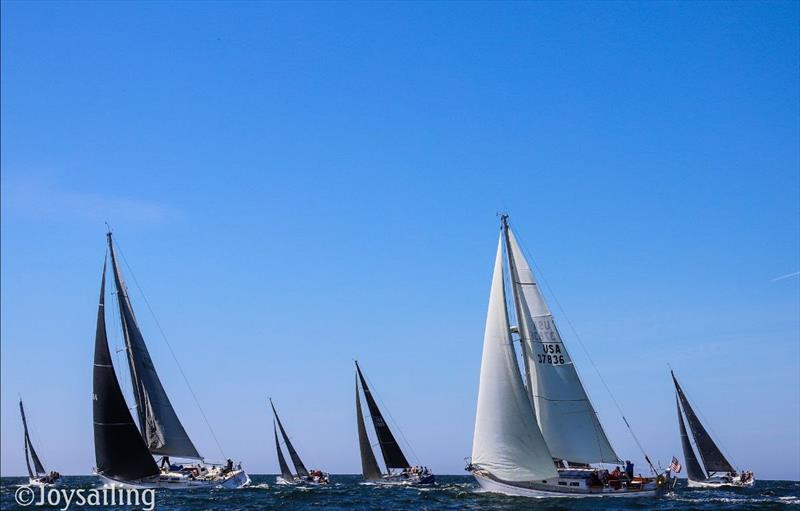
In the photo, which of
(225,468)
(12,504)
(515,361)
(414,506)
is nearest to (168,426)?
(225,468)

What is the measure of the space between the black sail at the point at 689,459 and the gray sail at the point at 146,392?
141 ft

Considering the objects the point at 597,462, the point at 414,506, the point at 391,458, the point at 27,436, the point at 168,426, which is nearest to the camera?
the point at 414,506

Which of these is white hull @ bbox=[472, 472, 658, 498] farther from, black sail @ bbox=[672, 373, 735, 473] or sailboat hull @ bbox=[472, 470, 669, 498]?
black sail @ bbox=[672, 373, 735, 473]

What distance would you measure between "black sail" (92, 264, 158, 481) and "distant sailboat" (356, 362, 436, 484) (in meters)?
22.8

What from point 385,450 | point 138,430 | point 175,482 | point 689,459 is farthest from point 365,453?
point 689,459

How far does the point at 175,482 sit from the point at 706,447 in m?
45.9

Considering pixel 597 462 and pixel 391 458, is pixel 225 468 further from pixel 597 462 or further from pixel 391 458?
pixel 597 462

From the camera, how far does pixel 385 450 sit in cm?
7412

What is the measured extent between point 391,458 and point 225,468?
16.2 metres

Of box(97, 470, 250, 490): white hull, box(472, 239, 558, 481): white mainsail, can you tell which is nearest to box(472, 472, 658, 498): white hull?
box(472, 239, 558, 481): white mainsail

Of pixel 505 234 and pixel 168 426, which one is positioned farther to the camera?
pixel 168 426

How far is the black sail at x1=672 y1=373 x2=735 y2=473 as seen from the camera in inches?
2985

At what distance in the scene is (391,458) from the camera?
7425 centimetres

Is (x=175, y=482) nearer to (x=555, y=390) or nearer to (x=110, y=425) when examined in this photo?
(x=110, y=425)
